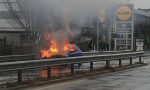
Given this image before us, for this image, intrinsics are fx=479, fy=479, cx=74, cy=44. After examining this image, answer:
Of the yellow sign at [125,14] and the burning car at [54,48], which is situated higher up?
the yellow sign at [125,14]

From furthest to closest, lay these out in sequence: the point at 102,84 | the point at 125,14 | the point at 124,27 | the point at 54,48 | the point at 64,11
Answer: the point at 124,27 → the point at 125,14 → the point at 54,48 → the point at 64,11 → the point at 102,84

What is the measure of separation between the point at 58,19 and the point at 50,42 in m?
2.77

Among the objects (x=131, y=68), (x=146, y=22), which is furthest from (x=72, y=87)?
(x=146, y=22)

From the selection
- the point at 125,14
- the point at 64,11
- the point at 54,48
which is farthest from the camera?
the point at 125,14

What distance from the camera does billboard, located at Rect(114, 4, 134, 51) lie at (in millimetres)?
38388

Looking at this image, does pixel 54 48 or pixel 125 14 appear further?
pixel 125 14

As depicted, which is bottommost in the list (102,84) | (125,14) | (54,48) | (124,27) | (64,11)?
(102,84)

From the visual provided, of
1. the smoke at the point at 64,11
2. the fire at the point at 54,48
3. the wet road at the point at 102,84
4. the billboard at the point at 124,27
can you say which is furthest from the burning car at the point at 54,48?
the billboard at the point at 124,27

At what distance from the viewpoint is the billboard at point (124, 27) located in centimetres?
3839

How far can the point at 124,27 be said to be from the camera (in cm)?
4044

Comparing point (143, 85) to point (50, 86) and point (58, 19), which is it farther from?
point (58, 19)

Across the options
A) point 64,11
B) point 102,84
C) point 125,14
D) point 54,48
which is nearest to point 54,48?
point 54,48

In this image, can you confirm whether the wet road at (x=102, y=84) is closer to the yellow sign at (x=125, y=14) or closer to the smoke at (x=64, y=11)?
the smoke at (x=64, y=11)

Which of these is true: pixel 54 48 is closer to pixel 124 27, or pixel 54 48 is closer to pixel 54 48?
pixel 54 48
